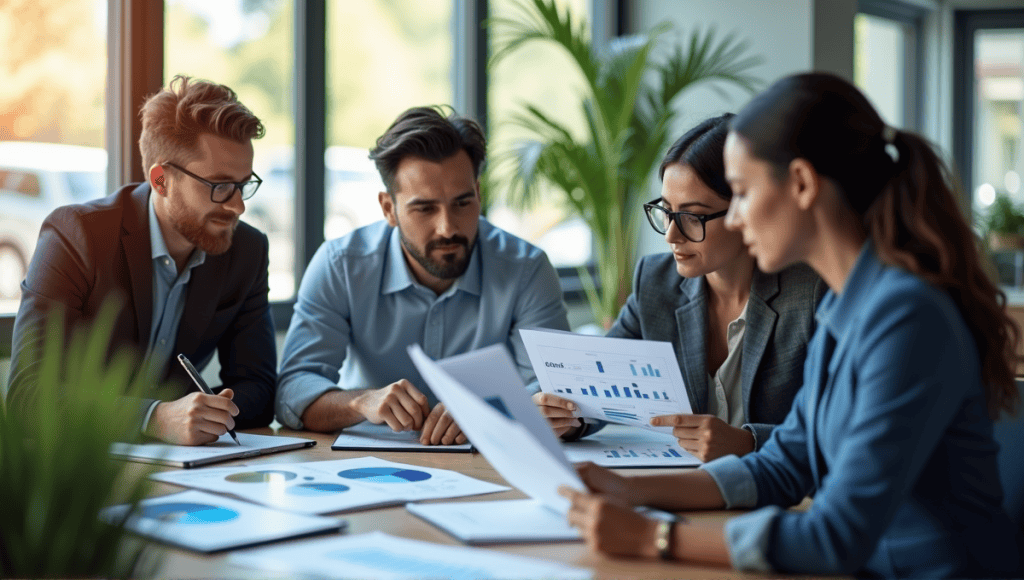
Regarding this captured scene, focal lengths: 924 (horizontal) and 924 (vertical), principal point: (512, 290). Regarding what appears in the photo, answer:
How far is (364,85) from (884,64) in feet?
12.9

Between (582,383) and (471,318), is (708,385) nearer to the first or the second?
(582,383)

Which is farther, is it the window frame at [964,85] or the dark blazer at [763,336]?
the window frame at [964,85]

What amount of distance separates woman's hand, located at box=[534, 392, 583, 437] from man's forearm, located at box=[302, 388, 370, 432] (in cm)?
44

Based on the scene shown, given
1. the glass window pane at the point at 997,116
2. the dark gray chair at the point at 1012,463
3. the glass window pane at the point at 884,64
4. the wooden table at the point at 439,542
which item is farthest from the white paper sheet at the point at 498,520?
the glass window pane at the point at 997,116

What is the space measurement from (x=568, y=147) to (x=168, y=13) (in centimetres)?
193

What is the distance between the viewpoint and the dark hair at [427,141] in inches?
96.6

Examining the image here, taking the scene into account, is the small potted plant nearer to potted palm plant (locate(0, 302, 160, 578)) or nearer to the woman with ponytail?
the woman with ponytail

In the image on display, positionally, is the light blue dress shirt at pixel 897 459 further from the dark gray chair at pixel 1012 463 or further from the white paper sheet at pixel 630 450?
the white paper sheet at pixel 630 450

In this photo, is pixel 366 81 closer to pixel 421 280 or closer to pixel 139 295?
pixel 421 280

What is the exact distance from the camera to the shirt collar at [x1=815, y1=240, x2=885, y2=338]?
1206mm

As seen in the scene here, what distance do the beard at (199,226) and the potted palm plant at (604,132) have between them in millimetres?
2090

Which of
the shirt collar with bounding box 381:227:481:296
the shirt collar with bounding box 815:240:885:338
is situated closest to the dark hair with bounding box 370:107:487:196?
the shirt collar with bounding box 381:227:481:296

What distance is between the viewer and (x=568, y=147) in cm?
443

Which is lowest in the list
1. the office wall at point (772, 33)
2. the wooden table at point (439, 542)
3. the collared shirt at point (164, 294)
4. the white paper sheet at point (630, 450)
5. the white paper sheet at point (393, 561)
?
the wooden table at point (439, 542)
